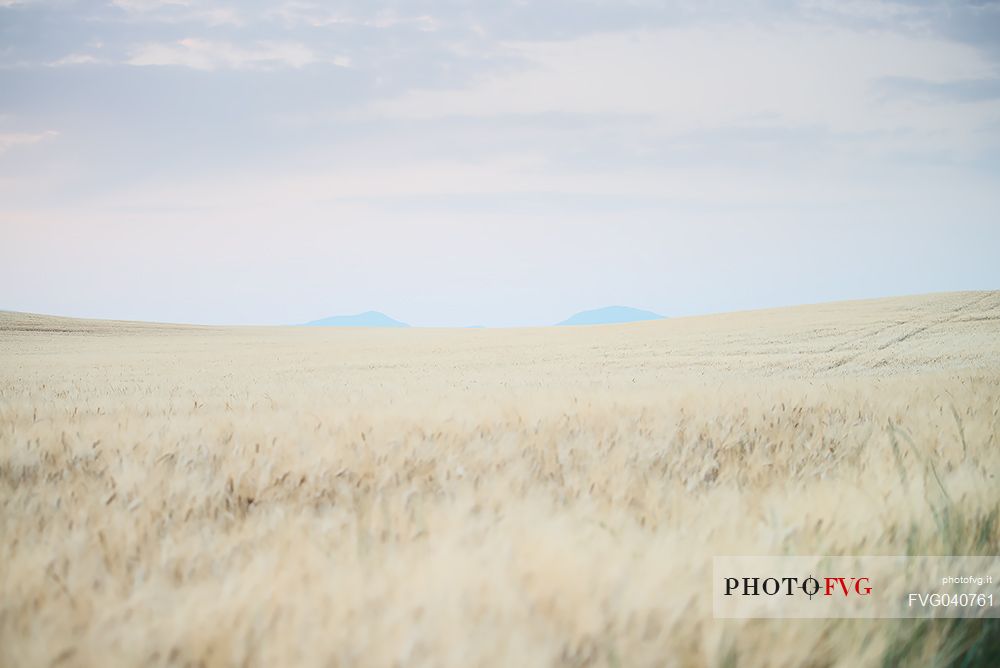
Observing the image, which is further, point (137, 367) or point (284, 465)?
point (137, 367)

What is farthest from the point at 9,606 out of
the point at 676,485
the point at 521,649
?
the point at 676,485

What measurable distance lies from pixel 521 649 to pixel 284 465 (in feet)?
6.92

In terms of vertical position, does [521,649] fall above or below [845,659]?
above

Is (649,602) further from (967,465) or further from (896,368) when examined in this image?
(896,368)

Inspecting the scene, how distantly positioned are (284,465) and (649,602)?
2.10 meters

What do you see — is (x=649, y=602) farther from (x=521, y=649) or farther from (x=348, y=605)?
(x=348, y=605)

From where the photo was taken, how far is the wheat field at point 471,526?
1.27 meters

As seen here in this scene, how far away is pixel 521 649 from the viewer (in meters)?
1.18

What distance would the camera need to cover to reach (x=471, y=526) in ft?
6.07

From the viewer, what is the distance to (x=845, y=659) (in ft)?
4.59

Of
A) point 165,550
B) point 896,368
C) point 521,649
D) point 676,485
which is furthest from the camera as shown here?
point 896,368

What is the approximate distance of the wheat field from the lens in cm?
127

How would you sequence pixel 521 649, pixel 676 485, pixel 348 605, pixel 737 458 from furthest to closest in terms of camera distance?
1. pixel 737 458
2. pixel 676 485
3. pixel 348 605
4. pixel 521 649

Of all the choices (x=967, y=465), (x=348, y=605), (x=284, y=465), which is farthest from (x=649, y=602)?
(x=967, y=465)
